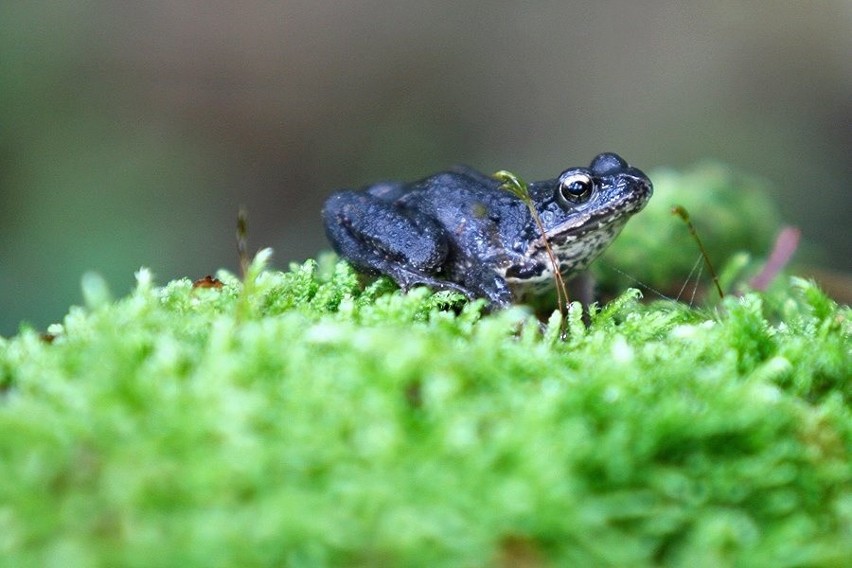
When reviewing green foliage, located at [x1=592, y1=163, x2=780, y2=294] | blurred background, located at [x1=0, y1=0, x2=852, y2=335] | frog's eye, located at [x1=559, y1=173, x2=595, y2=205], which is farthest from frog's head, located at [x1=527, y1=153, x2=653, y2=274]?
blurred background, located at [x1=0, y1=0, x2=852, y2=335]

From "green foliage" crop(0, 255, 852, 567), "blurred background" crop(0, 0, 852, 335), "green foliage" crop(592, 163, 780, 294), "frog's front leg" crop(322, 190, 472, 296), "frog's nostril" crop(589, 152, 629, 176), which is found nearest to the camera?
"green foliage" crop(0, 255, 852, 567)

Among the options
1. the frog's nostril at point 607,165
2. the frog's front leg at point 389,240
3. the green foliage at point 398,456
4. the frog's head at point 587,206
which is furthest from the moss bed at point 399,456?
the frog's nostril at point 607,165

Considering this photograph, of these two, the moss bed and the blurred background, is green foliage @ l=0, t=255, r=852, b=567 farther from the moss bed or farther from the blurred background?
the blurred background

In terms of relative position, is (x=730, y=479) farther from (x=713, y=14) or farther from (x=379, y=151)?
(x=713, y=14)

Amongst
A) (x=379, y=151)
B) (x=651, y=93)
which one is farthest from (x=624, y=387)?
(x=651, y=93)

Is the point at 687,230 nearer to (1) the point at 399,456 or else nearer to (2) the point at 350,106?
(1) the point at 399,456

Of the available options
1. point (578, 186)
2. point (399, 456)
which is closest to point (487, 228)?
point (578, 186)
